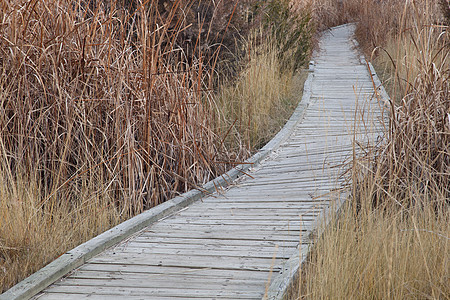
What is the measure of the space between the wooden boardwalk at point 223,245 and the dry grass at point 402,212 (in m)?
0.24

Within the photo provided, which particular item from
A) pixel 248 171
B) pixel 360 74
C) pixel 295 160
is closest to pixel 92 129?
pixel 248 171

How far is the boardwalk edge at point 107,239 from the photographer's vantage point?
3121 mm

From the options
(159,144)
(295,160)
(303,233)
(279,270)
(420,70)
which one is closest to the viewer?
(279,270)

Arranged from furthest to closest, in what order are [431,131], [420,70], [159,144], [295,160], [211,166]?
[295,160] → [211,166] → [159,144] → [420,70] → [431,131]

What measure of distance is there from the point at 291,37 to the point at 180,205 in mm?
7368

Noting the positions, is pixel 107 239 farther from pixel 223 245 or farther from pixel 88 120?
pixel 88 120

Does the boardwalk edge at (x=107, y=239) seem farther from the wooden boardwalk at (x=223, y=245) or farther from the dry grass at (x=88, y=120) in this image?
the dry grass at (x=88, y=120)


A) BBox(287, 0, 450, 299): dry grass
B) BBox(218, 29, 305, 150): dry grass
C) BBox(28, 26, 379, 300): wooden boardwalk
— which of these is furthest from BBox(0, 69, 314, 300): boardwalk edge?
BBox(287, 0, 450, 299): dry grass

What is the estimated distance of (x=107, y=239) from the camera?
379cm

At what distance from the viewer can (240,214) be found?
4.43 meters

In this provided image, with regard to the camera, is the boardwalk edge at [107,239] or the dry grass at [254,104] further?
the dry grass at [254,104]

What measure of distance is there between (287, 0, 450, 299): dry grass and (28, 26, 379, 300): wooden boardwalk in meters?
0.24

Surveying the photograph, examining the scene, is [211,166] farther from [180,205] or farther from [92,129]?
[92,129]

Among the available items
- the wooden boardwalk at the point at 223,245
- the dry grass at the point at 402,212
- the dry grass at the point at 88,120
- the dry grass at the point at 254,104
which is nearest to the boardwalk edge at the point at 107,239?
the wooden boardwalk at the point at 223,245
